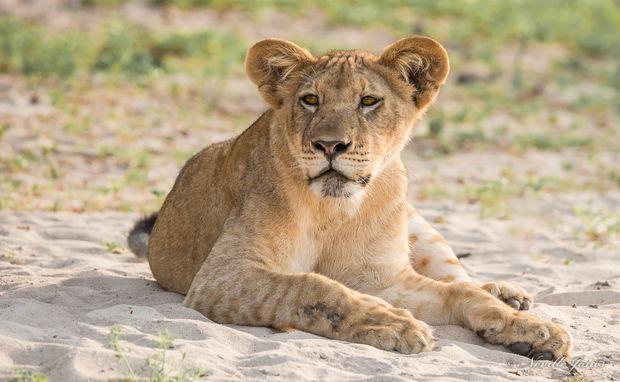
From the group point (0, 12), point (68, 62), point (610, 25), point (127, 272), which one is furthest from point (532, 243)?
point (610, 25)

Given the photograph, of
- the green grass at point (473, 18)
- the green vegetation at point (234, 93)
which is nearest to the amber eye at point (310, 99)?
the green vegetation at point (234, 93)

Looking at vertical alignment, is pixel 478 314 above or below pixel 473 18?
below

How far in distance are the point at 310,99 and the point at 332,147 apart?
1.72ft

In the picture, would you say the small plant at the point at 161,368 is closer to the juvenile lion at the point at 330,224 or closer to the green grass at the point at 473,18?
the juvenile lion at the point at 330,224

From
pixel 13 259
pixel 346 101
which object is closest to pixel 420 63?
pixel 346 101

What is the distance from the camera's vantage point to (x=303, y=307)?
4645mm

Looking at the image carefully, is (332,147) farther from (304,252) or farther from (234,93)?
(234,93)

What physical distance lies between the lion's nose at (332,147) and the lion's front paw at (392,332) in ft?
2.39

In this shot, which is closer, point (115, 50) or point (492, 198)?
point (492, 198)

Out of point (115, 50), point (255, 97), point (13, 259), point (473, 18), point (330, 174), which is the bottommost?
point (13, 259)

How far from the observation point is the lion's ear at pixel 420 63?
5199 mm

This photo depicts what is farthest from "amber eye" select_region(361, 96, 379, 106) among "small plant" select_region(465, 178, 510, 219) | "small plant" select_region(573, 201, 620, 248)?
"small plant" select_region(465, 178, 510, 219)

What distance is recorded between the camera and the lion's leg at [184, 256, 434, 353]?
4457mm

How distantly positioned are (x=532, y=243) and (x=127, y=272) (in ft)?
10.5
